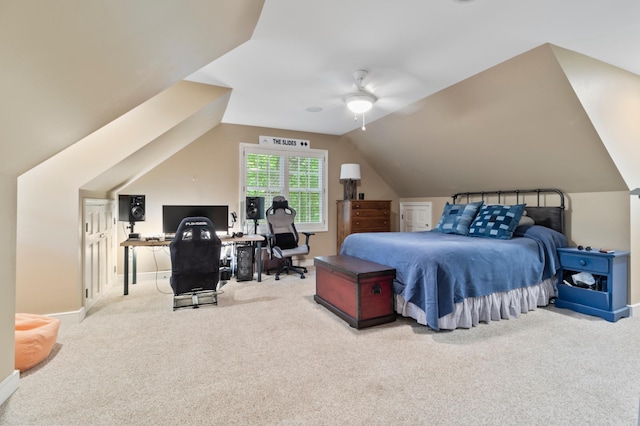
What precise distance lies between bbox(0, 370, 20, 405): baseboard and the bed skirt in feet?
9.86

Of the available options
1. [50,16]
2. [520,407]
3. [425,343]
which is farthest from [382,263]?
[50,16]

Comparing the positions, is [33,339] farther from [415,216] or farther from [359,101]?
[415,216]

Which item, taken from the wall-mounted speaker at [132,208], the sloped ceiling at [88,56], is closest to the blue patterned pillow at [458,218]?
the sloped ceiling at [88,56]

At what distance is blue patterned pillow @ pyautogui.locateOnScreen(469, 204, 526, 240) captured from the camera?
12.4ft

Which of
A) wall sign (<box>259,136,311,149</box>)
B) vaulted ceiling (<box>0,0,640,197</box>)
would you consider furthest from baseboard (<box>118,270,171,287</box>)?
wall sign (<box>259,136,311,149</box>)

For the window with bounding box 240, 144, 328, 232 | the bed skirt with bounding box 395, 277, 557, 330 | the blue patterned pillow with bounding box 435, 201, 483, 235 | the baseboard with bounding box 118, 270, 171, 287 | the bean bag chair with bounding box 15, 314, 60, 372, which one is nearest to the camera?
the bean bag chair with bounding box 15, 314, 60, 372

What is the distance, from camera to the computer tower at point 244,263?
488 centimetres

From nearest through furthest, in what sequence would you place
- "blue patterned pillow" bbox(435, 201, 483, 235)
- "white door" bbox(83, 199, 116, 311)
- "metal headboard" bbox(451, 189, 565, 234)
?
"white door" bbox(83, 199, 116, 311) → "metal headboard" bbox(451, 189, 565, 234) → "blue patterned pillow" bbox(435, 201, 483, 235)

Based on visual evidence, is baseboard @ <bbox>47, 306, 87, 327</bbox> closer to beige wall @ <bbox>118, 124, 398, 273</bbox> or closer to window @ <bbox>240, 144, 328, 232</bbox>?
beige wall @ <bbox>118, 124, 398, 273</bbox>

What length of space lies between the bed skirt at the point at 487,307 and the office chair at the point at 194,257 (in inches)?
80.1

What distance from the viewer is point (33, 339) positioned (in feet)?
7.50

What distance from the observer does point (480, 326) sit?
304 centimetres

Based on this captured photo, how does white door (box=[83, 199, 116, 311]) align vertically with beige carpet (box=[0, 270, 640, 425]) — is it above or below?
above

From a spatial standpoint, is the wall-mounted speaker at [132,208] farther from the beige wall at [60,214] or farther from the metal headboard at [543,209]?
the metal headboard at [543,209]
